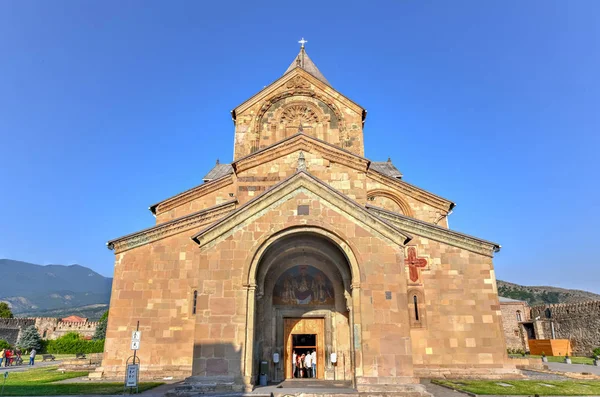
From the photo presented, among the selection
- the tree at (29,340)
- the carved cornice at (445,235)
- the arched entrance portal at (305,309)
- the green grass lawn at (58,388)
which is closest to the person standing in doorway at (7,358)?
the tree at (29,340)

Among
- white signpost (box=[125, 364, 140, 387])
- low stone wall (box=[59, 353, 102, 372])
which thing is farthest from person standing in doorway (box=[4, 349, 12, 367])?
white signpost (box=[125, 364, 140, 387])

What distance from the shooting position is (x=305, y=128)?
1944 cm

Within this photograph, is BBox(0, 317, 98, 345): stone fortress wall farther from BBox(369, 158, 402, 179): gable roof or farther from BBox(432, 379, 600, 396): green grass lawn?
A: BBox(432, 379, 600, 396): green grass lawn

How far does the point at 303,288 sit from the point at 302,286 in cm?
8

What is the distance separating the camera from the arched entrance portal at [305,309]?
1269cm

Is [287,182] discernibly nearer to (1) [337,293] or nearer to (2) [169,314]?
(1) [337,293]

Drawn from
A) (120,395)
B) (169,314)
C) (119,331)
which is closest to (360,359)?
(120,395)

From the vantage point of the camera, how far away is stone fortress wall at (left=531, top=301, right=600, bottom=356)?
1096 inches

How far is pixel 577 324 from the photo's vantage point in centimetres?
2966

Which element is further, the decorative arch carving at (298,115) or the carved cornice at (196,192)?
the decorative arch carving at (298,115)

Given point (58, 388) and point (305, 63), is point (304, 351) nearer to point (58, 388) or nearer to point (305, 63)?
point (58, 388)

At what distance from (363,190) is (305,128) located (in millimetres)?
5578

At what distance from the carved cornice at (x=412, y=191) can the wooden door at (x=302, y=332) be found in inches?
357

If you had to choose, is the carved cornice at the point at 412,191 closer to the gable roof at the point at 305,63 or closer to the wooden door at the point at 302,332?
the gable roof at the point at 305,63
